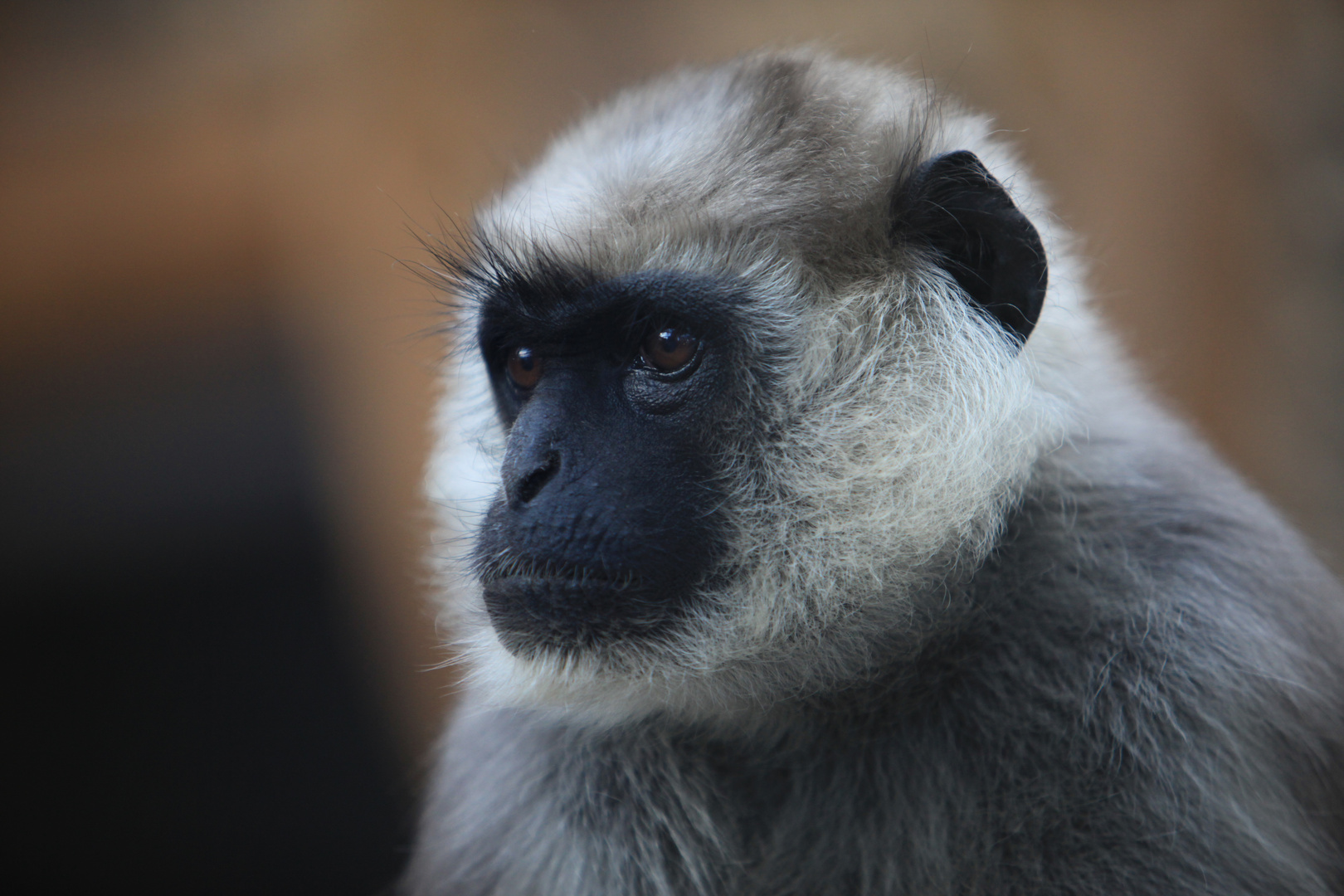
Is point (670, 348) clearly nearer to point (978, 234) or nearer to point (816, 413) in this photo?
point (816, 413)

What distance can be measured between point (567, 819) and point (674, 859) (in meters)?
0.25

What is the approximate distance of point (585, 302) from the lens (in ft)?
6.50

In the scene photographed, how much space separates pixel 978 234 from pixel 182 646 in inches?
159

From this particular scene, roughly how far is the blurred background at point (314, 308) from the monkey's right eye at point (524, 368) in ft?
6.89

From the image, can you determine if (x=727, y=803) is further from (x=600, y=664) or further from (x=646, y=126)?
(x=646, y=126)

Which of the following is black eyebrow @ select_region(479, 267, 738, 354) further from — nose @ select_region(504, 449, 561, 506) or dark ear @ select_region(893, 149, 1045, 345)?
dark ear @ select_region(893, 149, 1045, 345)

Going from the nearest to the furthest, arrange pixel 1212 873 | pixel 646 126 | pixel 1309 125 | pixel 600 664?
pixel 1212 873 < pixel 600 664 < pixel 646 126 < pixel 1309 125

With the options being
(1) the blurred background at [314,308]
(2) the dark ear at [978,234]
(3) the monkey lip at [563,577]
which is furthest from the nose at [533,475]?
(1) the blurred background at [314,308]

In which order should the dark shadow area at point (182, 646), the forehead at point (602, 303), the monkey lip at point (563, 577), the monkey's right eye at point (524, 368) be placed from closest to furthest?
the monkey lip at point (563, 577)
the forehead at point (602, 303)
the monkey's right eye at point (524, 368)
the dark shadow area at point (182, 646)

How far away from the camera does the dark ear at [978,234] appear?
73.2 inches

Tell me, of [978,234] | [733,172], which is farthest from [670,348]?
[978,234]

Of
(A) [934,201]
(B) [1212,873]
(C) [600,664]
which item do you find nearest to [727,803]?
(C) [600,664]

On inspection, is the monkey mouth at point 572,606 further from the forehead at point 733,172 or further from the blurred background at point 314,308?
the blurred background at point 314,308

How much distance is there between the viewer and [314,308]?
4.86 meters
